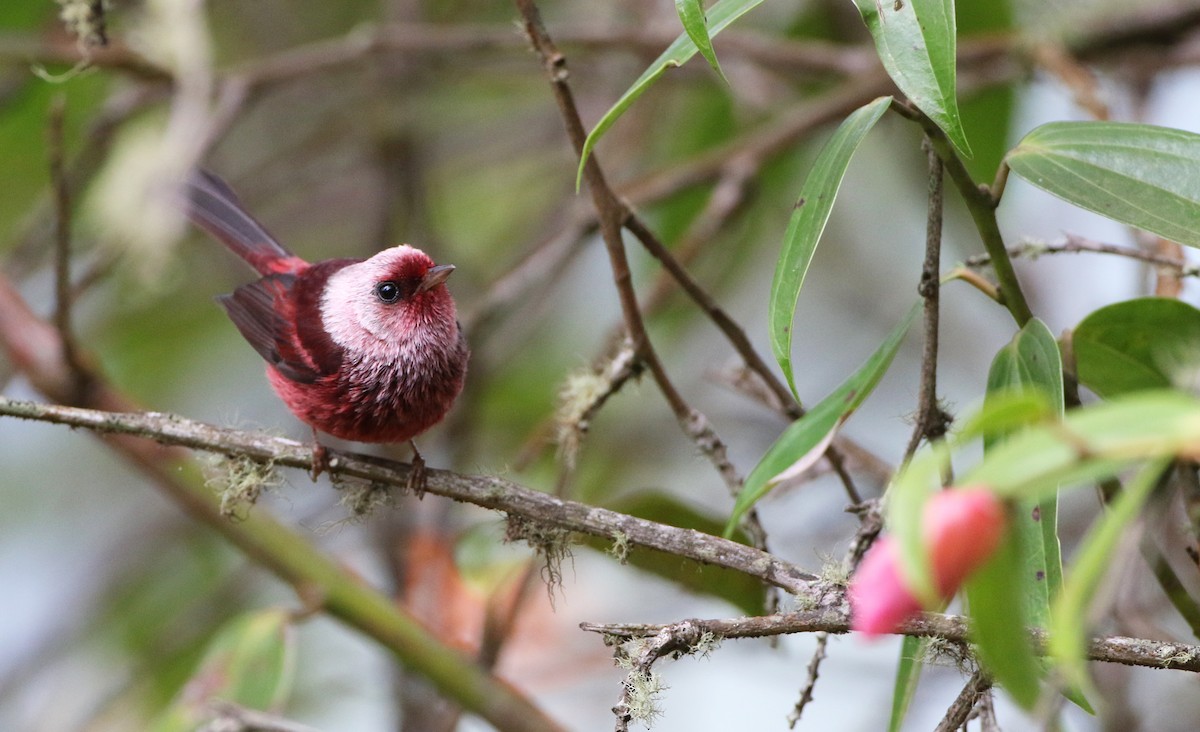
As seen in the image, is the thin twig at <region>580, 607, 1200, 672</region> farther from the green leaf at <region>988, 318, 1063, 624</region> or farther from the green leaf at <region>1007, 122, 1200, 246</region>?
the green leaf at <region>1007, 122, 1200, 246</region>

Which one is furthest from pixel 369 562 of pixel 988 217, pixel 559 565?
pixel 988 217

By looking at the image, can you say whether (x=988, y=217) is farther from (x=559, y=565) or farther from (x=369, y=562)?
(x=369, y=562)

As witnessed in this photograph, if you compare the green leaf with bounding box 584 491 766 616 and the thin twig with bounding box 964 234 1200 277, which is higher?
the thin twig with bounding box 964 234 1200 277

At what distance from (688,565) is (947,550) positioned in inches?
57.2

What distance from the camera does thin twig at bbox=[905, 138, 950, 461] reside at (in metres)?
1.65

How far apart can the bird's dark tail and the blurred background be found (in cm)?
12

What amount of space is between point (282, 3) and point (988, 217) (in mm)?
4186

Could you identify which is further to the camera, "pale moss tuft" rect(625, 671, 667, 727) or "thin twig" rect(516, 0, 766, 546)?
"thin twig" rect(516, 0, 766, 546)

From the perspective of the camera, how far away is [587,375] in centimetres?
238

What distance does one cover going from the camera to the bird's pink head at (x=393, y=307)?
2.71 metres

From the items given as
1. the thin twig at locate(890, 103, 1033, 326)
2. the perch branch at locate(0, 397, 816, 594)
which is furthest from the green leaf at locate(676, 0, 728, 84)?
the perch branch at locate(0, 397, 816, 594)

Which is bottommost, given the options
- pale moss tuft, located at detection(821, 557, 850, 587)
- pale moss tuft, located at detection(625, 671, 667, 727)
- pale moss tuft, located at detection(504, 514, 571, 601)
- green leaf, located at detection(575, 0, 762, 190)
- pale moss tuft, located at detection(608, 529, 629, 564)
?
pale moss tuft, located at detection(625, 671, 667, 727)

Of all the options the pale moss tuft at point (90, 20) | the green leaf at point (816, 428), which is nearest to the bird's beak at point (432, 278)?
the pale moss tuft at point (90, 20)

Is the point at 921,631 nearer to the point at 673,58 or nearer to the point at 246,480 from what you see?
the point at 673,58
